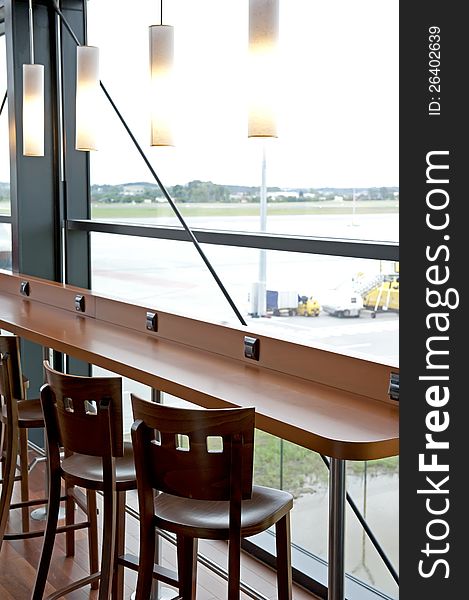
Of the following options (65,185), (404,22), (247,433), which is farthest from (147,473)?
(65,185)

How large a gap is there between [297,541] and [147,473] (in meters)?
1.69

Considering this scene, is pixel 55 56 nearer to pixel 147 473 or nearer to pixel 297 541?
pixel 297 541

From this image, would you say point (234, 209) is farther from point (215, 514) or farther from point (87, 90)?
point (215, 514)

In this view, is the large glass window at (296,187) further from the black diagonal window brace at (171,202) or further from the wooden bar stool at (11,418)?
the wooden bar stool at (11,418)

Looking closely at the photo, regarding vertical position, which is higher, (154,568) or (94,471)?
(94,471)

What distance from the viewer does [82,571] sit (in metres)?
3.47

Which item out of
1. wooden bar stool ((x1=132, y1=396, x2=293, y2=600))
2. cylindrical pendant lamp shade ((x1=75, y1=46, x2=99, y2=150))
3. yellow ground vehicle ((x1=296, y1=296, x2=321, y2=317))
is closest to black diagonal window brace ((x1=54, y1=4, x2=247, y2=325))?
yellow ground vehicle ((x1=296, y1=296, x2=321, y2=317))

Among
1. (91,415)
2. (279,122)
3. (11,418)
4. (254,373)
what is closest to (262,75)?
(279,122)

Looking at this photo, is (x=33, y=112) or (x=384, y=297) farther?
(x=33, y=112)

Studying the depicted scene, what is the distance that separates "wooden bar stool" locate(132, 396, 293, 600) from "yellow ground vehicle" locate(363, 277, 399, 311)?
1329 millimetres

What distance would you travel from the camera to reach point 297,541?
3.76 meters

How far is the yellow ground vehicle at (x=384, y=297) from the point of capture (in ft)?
11.5

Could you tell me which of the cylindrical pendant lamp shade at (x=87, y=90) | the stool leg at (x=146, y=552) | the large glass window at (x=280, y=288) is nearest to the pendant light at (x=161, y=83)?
the cylindrical pendant lamp shade at (x=87, y=90)

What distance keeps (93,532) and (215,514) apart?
1.20m
